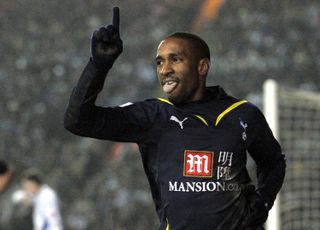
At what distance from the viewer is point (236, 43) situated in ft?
29.8

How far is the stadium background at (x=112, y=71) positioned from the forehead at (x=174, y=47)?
621 centimetres

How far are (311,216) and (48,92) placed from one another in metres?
3.67

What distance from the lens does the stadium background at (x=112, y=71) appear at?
8664 millimetres

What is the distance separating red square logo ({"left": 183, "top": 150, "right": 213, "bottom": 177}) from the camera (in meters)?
2.44

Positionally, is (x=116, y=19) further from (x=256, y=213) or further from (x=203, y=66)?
(x=256, y=213)

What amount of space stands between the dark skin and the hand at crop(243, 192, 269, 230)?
0.43 m

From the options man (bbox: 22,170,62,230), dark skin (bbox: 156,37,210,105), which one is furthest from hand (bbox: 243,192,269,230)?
man (bbox: 22,170,62,230)

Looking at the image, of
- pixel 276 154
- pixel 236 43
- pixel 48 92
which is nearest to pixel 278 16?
pixel 236 43

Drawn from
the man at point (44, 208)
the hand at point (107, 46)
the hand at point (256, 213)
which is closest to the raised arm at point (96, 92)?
the hand at point (107, 46)

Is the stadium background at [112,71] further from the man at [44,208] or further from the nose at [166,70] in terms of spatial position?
the nose at [166,70]

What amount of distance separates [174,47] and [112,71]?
6644 mm

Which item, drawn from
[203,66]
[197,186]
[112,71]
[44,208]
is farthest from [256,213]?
[112,71]

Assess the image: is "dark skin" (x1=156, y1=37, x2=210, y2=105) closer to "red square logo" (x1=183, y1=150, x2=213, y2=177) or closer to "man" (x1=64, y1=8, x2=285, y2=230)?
"man" (x1=64, y1=8, x2=285, y2=230)

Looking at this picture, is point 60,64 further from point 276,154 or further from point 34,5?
point 276,154
